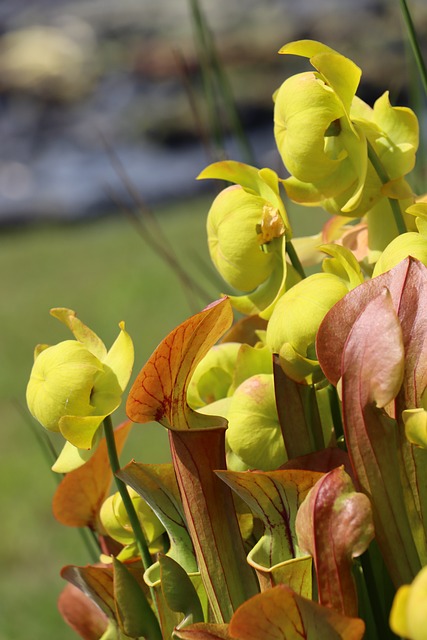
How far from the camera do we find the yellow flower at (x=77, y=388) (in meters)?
0.36

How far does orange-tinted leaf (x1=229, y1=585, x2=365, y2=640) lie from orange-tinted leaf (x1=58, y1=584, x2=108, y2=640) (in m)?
0.16

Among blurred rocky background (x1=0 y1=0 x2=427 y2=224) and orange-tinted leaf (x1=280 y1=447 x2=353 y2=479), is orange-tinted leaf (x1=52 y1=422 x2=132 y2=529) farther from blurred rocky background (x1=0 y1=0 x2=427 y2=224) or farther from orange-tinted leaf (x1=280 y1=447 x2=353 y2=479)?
blurred rocky background (x1=0 y1=0 x2=427 y2=224)

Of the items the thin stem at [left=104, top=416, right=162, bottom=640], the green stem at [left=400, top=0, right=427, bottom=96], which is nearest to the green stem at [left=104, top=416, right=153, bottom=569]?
the thin stem at [left=104, top=416, right=162, bottom=640]

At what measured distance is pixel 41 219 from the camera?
4.80 metres

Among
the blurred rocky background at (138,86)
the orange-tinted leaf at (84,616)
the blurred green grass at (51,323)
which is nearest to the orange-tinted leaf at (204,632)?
the orange-tinted leaf at (84,616)

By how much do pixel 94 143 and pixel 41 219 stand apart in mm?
717

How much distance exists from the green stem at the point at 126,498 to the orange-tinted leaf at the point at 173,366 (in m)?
0.03

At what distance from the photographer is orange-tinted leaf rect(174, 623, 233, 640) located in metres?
0.31

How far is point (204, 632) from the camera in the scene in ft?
1.04

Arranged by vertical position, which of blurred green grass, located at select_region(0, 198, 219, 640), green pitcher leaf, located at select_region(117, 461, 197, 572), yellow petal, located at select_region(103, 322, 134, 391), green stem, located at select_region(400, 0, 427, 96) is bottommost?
blurred green grass, located at select_region(0, 198, 219, 640)

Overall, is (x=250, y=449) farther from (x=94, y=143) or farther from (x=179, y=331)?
(x=94, y=143)

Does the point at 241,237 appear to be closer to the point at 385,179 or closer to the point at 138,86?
the point at 385,179

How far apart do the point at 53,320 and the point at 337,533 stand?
3.20 metres

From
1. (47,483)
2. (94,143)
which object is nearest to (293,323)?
(47,483)
